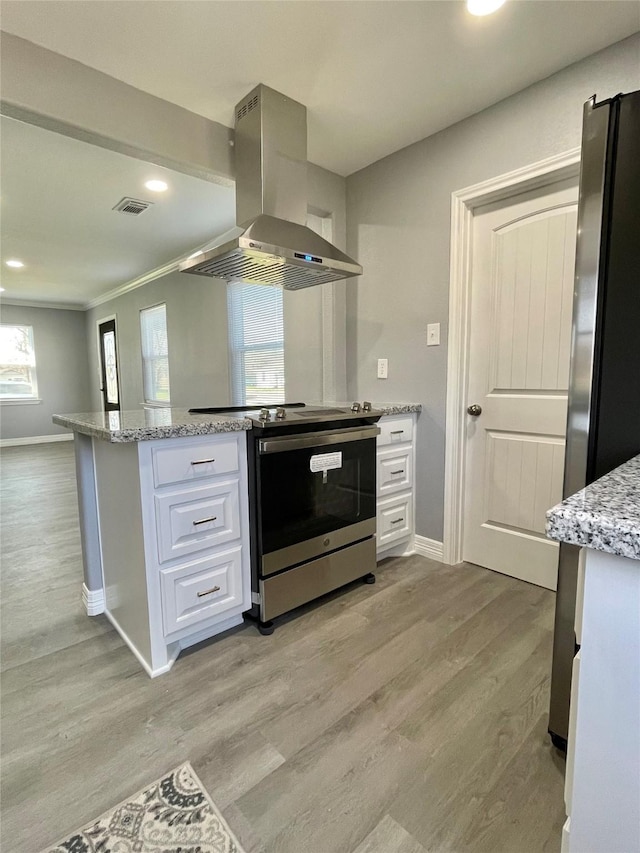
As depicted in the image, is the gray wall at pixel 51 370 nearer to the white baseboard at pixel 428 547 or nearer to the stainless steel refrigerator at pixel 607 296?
the white baseboard at pixel 428 547

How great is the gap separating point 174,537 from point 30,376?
24.7 ft

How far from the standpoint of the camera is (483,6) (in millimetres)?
1554

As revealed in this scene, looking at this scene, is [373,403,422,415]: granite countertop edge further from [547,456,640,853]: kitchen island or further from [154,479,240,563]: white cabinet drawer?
[547,456,640,853]: kitchen island

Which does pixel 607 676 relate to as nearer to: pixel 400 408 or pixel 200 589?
pixel 200 589

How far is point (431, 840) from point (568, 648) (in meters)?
0.57

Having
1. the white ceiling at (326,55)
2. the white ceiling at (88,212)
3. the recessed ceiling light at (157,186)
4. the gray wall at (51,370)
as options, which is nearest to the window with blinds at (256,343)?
the white ceiling at (88,212)

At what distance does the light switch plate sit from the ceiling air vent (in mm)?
2426

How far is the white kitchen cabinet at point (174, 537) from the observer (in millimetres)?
1538

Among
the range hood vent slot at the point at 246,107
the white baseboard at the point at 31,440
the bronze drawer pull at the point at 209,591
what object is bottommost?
the white baseboard at the point at 31,440

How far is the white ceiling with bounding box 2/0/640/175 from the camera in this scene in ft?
5.17

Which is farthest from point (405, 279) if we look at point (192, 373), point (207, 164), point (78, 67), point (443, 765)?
point (192, 373)

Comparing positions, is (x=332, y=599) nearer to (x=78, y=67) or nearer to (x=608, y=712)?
(x=608, y=712)

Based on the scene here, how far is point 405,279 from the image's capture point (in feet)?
8.49

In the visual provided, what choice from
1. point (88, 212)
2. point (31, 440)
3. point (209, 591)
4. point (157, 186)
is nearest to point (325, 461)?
point (209, 591)
